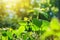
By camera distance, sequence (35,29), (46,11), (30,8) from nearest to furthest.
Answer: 1. (35,29)
2. (46,11)
3. (30,8)

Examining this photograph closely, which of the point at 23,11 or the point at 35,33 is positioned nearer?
the point at 35,33

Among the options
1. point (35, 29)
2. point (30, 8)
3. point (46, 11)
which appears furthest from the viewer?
point (30, 8)

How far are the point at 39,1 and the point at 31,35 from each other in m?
0.24

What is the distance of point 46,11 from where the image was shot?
3.23 feet

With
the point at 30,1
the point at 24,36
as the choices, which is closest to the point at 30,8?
the point at 30,1

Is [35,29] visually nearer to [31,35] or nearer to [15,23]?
[31,35]

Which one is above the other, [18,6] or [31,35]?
[18,6]

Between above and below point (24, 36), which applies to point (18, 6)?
above

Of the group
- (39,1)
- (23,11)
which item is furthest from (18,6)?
(39,1)

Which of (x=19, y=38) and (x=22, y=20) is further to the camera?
(x=22, y=20)

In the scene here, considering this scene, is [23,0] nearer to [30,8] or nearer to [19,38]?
[30,8]

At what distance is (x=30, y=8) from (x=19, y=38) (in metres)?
0.24

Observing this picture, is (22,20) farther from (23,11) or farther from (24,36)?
(24,36)

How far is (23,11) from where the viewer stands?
1.12m
